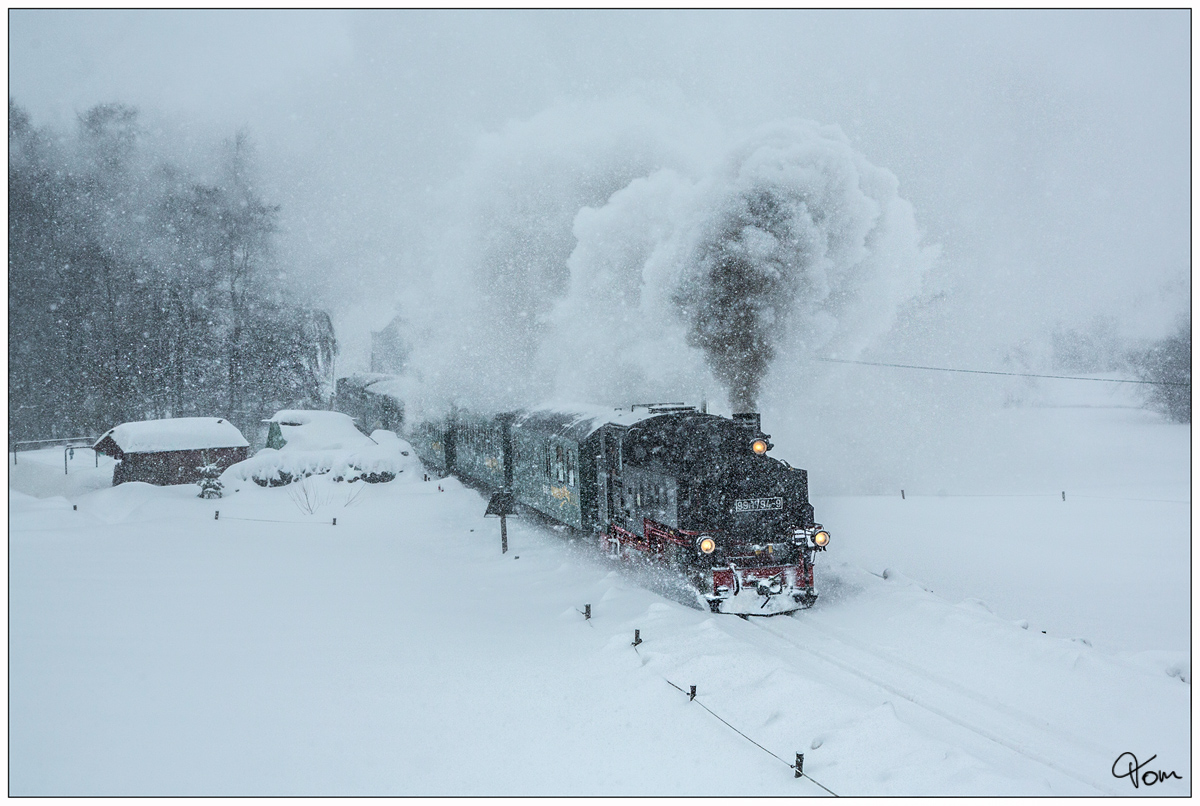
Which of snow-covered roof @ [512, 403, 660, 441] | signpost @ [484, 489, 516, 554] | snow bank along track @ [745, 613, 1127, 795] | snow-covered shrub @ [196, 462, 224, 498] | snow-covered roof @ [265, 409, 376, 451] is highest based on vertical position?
snow-covered roof @ [512, 403, 660, 441]

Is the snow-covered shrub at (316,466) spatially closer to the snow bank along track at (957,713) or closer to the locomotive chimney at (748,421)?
the locomotive chimney at (748,421)

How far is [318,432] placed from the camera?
22094mm

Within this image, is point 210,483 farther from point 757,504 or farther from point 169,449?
point 757,504

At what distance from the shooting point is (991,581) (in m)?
11.4

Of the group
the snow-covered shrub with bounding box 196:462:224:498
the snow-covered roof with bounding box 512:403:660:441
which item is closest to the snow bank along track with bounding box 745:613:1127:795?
the snow-covered roof with bounding box 512:403:660:441

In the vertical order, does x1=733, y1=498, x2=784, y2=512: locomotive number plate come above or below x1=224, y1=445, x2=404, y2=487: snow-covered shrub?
above

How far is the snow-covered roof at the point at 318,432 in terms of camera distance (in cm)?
2103

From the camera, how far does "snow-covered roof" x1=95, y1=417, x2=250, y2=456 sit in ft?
59.8

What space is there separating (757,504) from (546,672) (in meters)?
3.93

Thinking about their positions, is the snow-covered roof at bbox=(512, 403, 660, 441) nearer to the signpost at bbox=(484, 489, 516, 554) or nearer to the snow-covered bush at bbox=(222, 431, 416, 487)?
the signpost at bbox=(484, 489, 516, 554)

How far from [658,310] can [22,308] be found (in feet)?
76.9

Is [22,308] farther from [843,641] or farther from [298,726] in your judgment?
[843,641]
